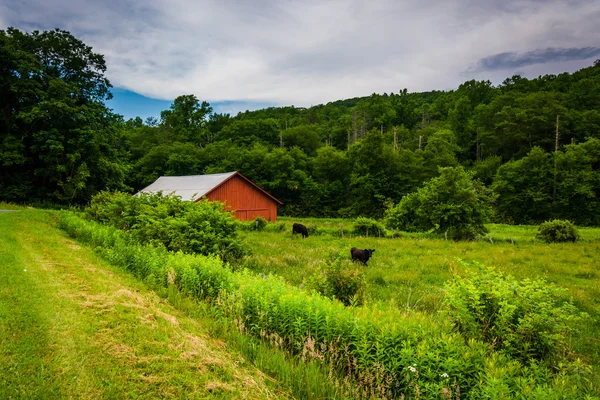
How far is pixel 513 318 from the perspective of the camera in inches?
197

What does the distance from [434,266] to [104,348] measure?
14058 millimetres

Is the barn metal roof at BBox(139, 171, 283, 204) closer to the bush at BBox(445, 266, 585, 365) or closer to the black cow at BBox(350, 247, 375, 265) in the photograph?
the black cow at BBox(350, 247, 375, 265)

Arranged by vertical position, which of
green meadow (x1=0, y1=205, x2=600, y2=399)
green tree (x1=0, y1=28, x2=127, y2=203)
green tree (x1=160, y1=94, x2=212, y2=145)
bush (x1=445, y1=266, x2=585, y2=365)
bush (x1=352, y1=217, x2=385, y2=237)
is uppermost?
green tree (x1=160, y1=94, x2=212, y2=145)

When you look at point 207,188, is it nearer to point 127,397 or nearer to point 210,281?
point 210,281

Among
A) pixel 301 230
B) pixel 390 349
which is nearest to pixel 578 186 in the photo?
pixel 301 230

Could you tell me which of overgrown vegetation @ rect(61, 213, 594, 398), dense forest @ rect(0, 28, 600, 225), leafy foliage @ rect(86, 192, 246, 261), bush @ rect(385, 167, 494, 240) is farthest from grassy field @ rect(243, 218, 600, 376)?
dense forest @ rect(0, 28, 600, 225)

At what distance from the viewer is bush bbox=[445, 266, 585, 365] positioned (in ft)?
15.6

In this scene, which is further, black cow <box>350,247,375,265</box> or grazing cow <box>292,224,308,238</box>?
grazing cow <box>292,224,308,238</box>

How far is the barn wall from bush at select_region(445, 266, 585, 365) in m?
37.7

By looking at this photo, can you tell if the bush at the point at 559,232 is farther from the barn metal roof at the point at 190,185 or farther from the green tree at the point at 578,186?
the barn metal roof at the point at 190,185

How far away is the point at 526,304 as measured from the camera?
198 inches

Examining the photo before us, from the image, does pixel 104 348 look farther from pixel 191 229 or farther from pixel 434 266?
pixel 434 266

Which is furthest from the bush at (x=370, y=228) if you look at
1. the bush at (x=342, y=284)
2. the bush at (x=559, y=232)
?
the bush at (x=342, y=284)

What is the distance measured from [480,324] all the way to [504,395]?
146cm
